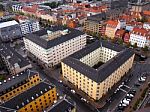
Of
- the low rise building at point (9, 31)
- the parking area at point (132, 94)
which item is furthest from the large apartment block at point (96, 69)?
the low rise building at point (9, 31)

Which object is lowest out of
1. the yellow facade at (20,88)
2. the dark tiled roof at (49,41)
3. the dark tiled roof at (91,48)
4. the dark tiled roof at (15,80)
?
the yellow facade at (20,88)

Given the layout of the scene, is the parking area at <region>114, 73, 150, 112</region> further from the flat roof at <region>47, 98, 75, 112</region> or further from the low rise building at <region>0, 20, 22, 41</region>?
the low rise building at <region>0, 20, 22, 41</region>

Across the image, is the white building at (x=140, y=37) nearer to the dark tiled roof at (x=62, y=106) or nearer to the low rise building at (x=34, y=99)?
the low rise building at (x=34, y=99)

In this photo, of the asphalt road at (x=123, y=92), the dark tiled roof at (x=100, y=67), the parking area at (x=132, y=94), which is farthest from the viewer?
the dark tiled roof at (x=100, y=67)

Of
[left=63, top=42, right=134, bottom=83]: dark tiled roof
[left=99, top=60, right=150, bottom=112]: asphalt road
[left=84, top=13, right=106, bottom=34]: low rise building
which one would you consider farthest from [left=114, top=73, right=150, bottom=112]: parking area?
[left=84, top=13, right=106, bottom=34]: low rise building

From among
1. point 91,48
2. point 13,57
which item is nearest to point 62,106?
point 91,48

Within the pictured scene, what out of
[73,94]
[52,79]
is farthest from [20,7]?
[73,94]

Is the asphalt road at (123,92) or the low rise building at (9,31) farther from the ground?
the low rise building at (9,31)
